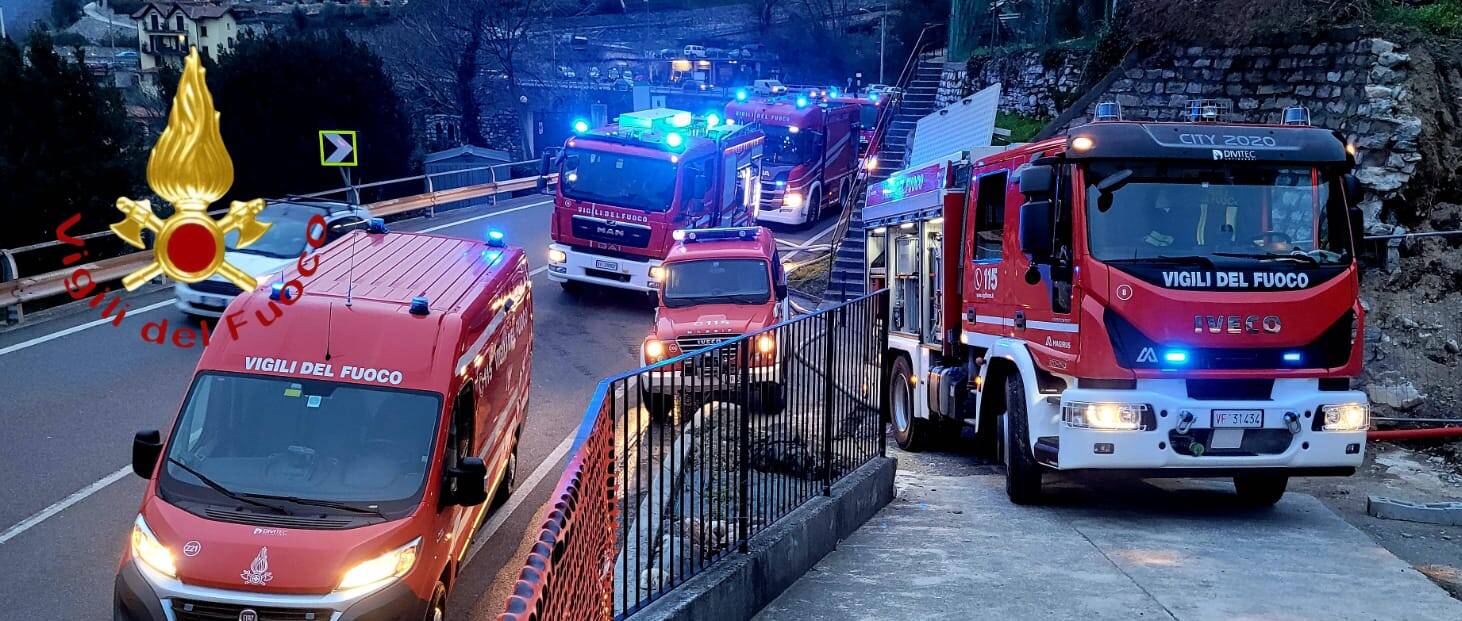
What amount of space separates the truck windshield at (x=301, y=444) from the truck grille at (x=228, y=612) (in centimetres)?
70

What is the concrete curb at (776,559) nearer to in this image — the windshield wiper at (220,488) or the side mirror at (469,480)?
the side mirror at (469,480)

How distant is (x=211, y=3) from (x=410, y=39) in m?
9.20

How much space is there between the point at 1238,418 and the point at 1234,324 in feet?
2.27

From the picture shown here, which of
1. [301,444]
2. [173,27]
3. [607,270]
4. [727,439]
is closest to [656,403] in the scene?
[727,439]

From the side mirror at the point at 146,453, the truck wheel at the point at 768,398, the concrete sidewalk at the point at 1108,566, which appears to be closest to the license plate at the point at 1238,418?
the concrete sidewalk at the point at 1108,566

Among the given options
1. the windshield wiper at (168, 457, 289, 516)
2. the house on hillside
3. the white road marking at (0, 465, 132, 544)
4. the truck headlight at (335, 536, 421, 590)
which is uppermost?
the house on hillside

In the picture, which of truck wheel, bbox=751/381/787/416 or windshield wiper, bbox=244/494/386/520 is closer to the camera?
truck wheel, bbox=751/381/787/416

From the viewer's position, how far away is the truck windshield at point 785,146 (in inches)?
1316

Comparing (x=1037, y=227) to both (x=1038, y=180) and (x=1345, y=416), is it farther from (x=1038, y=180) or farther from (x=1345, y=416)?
(x=1345, y=416)

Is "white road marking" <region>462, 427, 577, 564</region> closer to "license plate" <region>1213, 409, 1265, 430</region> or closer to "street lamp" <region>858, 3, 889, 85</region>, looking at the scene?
"license plate" <region>1213, 409, 1265, 430</region>

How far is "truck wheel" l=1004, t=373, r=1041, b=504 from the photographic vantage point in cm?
1005

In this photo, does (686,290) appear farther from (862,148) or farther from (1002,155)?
(862,148)

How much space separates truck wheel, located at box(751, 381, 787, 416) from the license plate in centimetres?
346

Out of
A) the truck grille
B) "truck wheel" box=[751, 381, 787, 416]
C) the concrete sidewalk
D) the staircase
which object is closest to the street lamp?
the staircase
